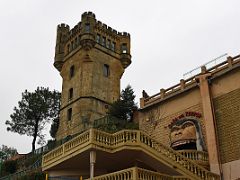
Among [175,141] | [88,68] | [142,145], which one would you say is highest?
[88,68]

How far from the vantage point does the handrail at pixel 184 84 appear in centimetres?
2480

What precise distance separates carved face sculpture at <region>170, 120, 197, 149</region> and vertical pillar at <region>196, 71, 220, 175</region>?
1.18m

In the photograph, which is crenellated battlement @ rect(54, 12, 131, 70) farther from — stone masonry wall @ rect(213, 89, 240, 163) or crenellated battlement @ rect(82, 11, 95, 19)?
stone masonry wall @ rect(213, 89, 240, 163)

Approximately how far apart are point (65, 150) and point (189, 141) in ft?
26.4

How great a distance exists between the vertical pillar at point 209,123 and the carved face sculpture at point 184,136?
3.88ft

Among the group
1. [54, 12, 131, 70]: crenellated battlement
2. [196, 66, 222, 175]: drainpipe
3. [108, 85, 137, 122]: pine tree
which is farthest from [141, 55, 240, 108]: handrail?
[54, 12, 131, 70]: crenellated battlement

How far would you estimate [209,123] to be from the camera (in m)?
24.6

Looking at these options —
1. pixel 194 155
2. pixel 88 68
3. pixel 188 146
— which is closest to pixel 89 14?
pixel 88 68

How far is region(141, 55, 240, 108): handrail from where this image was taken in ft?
81.4

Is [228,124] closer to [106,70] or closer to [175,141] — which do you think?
[175,141]

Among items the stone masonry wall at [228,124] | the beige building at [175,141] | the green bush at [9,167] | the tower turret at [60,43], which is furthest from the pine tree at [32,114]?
the stone masonry wall at [228,124]

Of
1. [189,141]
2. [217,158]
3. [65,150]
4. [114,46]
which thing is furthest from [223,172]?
[114,46]

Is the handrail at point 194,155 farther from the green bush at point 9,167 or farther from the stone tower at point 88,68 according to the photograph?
the green bush at point 9,167

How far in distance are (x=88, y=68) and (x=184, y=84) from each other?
2365 cm
